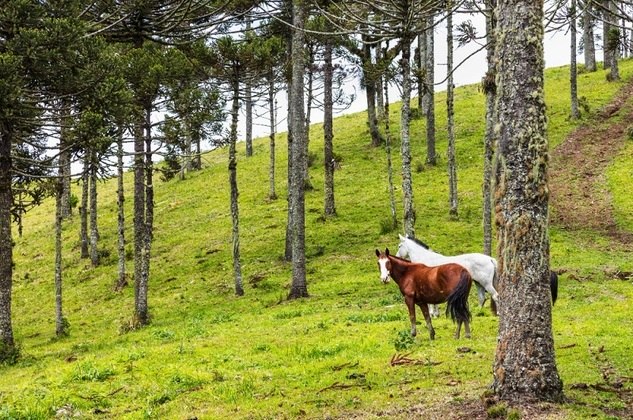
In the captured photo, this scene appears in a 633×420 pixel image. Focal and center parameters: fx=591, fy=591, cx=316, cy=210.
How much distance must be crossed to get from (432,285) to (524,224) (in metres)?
5.26

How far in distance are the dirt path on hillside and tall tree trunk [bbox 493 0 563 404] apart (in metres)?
19.2

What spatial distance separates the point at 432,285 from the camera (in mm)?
12188

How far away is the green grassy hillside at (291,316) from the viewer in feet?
31.2

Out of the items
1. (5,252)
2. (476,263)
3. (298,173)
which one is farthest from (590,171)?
(5,252)

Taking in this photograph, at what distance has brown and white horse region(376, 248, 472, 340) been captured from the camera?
11.5 m

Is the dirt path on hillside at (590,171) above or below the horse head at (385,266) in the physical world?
above

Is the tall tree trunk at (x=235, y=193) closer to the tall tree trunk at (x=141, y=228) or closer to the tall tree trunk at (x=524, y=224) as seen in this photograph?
the tall tree trunk at (x=141, y=228)

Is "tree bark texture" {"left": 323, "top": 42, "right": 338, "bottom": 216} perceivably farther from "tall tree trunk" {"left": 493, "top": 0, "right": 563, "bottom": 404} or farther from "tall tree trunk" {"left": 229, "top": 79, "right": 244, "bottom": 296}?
"tall tree trunk" {"left": 493, "top": 0, "right": 563, "bottom": 404}

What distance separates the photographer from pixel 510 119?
23.9ft

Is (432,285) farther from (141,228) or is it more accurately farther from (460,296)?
(141,228)

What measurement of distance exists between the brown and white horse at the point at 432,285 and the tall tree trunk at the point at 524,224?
13.7 feet

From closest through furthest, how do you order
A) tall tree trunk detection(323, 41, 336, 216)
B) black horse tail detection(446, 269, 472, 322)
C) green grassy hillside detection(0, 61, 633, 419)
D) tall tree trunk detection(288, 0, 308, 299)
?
green grassy hillside detection(0, 61, 633, 419) → black horse tail detection(446, 269, 472, 322) → tall tree trunk detection(288, 0, 308, 299) → tall tree trunk detection(323, 41, 336, 216)

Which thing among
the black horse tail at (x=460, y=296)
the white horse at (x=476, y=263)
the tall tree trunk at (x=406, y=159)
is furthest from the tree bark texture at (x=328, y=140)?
the black horse tail at (x=460, y=296)

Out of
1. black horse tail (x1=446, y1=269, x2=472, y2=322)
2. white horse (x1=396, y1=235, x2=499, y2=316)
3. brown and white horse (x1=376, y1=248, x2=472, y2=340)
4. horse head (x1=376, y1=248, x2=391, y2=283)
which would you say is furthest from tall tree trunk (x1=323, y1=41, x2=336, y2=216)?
black horse tail (x1=446, y1=269, x2=472, y2=322)
